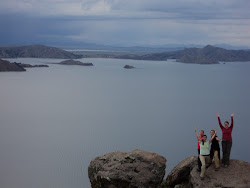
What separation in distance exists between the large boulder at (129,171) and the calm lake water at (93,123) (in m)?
7.22

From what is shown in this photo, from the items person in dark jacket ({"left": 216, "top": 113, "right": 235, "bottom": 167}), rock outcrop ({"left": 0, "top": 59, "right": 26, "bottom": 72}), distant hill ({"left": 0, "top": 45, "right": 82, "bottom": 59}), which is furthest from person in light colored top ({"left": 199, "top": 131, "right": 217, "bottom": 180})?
distant hill ({"left": 0, "top": 45, "right": 82, "bottom": 59})

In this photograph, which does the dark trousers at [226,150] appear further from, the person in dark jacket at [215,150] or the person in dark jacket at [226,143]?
the person in dark jacket at [215,150]

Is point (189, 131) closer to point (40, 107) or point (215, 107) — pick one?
point (215, 107)

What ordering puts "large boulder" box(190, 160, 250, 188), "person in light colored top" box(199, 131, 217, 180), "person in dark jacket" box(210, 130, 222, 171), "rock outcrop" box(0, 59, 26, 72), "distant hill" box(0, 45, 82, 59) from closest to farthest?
"large boulder" box(190, 160, 250, 188), "person in light colored top" box(199, 131, 217, 180), "person in dark jacket" box(210, 130, 222, 171), "rock outcrop" box(0, 59, 26, 72), "distant hill" box(0, 45, 82, 59)

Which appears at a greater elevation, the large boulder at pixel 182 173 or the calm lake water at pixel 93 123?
the large boulder at pixel 182 173

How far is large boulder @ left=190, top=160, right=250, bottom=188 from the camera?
37.4 ft

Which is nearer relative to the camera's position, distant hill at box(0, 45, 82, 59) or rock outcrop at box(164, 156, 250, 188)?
rock outcrop at box(164, 156, 250, 188)

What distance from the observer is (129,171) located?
13.3 m

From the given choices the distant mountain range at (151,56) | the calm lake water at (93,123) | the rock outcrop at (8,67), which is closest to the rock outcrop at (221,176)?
the calm lake water at (93,123)

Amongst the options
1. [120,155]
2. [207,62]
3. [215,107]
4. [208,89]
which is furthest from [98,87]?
[207,62]

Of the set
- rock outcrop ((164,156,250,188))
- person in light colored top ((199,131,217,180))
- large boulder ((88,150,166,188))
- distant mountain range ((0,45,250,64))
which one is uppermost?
person in light colored top ((199,131,217,180))

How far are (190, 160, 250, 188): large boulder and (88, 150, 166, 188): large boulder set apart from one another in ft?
5.52

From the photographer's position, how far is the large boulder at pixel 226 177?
11.4 m

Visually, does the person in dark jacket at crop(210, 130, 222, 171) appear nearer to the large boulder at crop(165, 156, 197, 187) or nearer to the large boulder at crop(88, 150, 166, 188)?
the large boulder at crop(165, 156, 197, 187)
